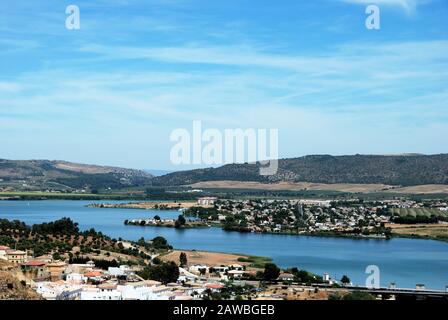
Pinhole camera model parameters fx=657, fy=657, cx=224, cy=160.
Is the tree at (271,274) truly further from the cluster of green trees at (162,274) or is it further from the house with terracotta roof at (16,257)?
the house with terracotta roof at (16,257)

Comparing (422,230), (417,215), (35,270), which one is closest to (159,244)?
(35,270)

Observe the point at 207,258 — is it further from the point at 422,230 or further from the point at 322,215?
the point at 322,215

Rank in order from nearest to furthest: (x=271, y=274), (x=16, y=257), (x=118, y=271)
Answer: (x=118, y=271), (x=271, y=274), (x=16, y=257)

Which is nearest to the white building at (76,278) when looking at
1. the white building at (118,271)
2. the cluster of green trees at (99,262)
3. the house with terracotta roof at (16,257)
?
the white building at (118,271)
